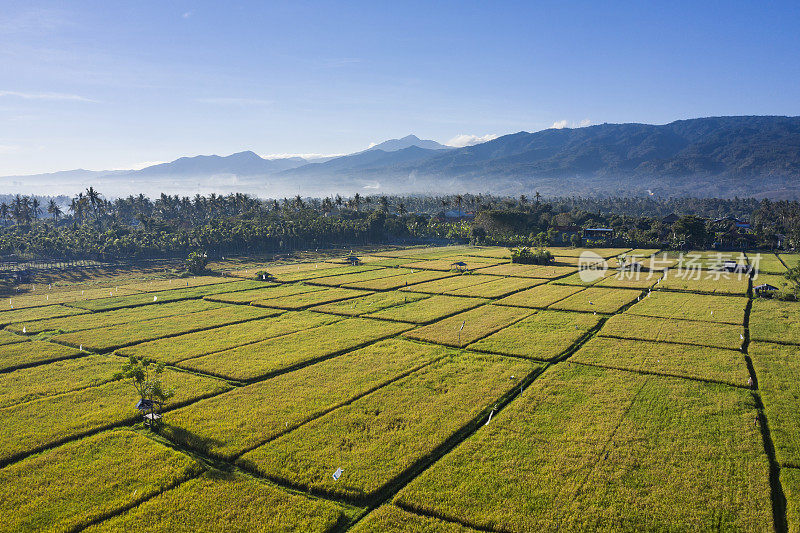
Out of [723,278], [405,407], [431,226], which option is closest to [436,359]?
[405,407]

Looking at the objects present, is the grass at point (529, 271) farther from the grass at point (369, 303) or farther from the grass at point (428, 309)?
the grass at point (369, 303)

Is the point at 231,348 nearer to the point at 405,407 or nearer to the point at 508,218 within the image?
the point at 405,407

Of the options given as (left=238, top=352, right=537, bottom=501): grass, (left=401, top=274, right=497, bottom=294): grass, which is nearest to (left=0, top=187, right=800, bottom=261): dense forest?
(left=401, top=274, right=497, bottom=294): grass

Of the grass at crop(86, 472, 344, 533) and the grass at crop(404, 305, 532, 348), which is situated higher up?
the grass at crop(404, 305, 532, 348)

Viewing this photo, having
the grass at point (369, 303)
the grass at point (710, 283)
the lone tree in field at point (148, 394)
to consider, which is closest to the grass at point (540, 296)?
the grass at point (369, 303)

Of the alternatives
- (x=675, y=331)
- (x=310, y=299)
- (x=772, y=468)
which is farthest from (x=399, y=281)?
(x=772, y=468)

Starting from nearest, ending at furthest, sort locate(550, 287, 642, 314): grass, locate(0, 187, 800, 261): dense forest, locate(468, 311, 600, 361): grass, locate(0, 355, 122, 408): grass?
locate(0, 355, 122, 408): grass < locate(468, 311, 600, 361): grass < locate(550, 287, 642, 314): grass < locate(0, 187, 800, 261): dense forest

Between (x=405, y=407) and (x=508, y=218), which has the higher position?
(x=508, y=218)

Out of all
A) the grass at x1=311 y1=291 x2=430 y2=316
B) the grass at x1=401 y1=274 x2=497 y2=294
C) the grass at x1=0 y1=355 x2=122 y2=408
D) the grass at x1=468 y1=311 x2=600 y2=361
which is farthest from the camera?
the grass at x1=401 y1=274 x2=497 y2=294

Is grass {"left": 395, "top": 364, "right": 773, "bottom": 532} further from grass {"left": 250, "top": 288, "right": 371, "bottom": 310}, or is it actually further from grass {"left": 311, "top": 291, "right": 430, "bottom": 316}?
grass {"left": 250, "top": 288, "right": 371, "bottom": 310}
